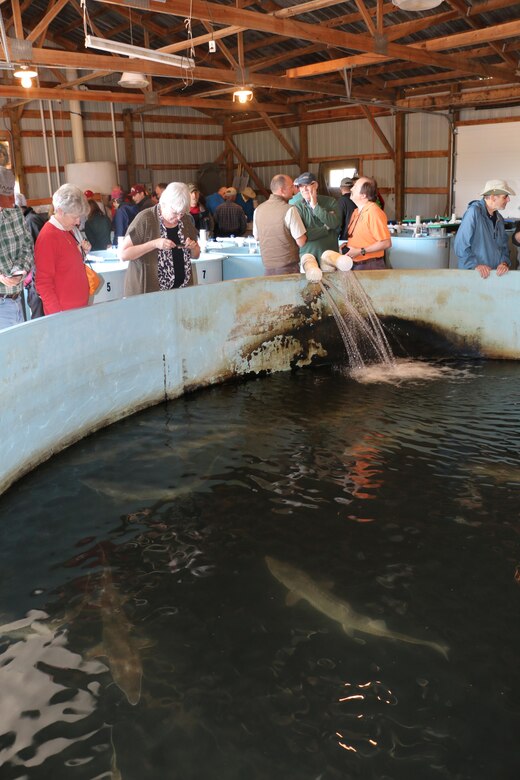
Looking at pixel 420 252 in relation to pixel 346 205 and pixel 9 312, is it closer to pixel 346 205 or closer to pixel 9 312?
pixel 346 205

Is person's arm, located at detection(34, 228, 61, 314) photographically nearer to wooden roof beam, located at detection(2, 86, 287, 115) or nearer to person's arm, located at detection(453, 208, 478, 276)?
→ person's arm, located at detection(453, 208, 478, 276)

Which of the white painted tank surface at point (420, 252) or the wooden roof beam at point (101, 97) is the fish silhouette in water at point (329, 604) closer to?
the white painted tank surface at point (420, 252)

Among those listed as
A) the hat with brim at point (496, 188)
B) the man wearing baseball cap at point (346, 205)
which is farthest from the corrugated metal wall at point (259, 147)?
the hat with brim at point (496, 188)

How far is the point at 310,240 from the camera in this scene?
5836 mm

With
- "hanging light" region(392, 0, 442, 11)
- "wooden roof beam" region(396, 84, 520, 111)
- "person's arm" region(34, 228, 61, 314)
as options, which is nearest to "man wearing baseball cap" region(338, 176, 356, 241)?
"hanging light" region(392, 0, 442, 11)

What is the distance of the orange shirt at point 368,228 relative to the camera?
18.5 ft

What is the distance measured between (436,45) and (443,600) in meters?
9.76

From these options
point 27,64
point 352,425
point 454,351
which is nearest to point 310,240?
point 454,351

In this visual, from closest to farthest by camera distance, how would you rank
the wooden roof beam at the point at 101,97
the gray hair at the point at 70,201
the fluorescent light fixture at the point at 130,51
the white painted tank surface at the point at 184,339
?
the white painted tank surface at the point at 184,339
the gray hair at the point at 70,201
the fluorescent light fixture at the point at 130,51
the wooden roof beam at the point at 101,97

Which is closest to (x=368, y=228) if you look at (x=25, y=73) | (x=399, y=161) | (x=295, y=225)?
(x=295, y=225)

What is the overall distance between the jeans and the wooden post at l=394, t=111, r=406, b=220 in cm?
1294

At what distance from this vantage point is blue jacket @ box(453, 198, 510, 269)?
5754 millimetres

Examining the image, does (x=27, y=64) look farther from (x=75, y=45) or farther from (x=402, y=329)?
(x=75, y=45)

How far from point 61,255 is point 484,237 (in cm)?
360
